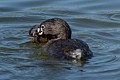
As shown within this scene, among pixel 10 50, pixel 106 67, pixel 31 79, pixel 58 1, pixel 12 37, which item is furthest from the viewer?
pixel 58 1

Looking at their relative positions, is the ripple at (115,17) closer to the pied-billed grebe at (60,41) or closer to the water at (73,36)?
the water at (73,36)

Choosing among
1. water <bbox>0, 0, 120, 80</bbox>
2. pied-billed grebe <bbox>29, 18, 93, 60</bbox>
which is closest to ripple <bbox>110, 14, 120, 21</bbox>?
water <bbox>0, 0, 120, 80</bbox>

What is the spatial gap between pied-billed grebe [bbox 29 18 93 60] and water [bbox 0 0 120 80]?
22 centimetres

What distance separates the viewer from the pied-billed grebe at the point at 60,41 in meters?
12.3

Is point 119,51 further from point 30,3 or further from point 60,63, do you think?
point 30,3

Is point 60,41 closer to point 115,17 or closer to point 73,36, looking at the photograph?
point 73,36

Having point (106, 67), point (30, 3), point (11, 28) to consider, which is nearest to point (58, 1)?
point (30, 3)

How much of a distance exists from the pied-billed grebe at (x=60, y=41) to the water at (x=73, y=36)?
0.22 meters

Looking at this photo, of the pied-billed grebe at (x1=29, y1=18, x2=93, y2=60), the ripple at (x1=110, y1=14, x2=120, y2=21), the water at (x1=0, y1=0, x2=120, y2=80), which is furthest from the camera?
the ripple at (x1=110, y1=14, x2=120, y2=21)

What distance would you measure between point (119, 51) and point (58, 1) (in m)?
5.39

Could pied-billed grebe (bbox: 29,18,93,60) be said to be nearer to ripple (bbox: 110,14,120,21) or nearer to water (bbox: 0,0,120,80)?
water (bbox: 0,0,120,80)

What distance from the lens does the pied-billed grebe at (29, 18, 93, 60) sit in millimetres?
12328

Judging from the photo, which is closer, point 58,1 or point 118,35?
point 118,35

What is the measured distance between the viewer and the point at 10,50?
13148 mm
